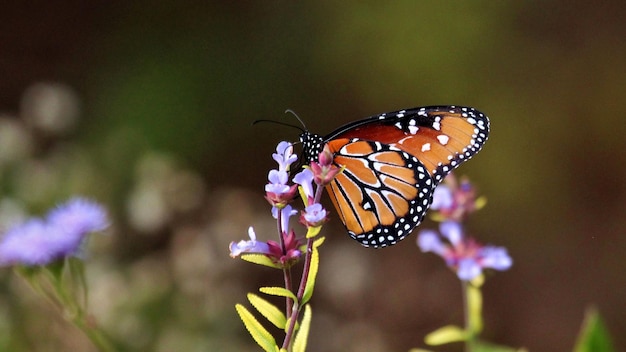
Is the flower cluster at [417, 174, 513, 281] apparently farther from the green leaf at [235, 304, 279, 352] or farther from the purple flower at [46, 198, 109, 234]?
the purple flower at [46, 198, 109, 234]

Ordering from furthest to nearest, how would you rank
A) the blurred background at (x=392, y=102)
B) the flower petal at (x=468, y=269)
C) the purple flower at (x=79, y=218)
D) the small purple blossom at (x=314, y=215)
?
the blurred background at (x=392, y=102)
the purple flower at (x=79, y=218)
the flower petal at (x=468, y=269)
the small purple blossom at (x=314, y=215)

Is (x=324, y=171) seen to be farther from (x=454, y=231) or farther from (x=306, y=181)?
(x=454, y=231)

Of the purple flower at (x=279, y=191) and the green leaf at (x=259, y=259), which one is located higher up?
the purple flower at (x=279, y=191)

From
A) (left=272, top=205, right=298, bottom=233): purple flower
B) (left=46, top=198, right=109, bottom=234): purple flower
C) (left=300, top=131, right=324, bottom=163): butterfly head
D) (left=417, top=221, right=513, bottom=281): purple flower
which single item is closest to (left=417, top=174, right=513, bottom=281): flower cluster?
(left=417, top=221, right=513, bottom=281): purple flower

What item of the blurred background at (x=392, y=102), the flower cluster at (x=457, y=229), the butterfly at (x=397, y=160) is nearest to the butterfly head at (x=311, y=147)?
the butterfly at (x=397, y=160)

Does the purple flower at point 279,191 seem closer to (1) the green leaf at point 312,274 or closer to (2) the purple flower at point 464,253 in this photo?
(1) the green leaf at point 312,274

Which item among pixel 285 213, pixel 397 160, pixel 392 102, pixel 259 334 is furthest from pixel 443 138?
pixel 392 102

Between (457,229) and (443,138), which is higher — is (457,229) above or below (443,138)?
below
